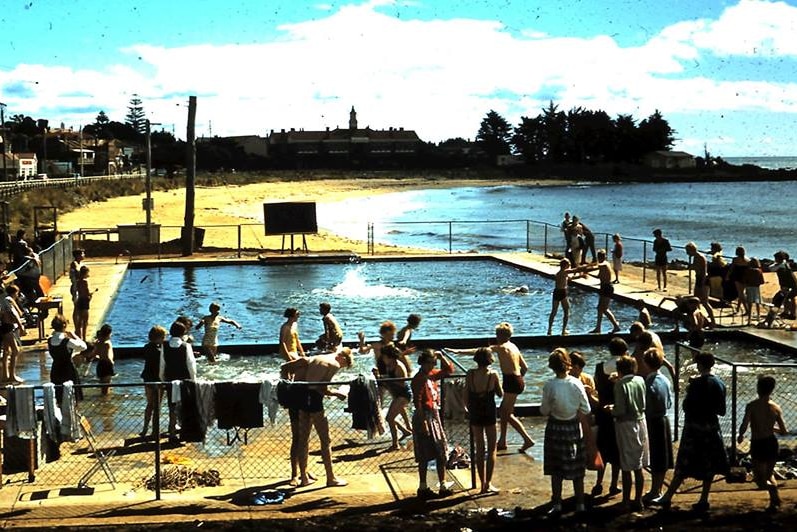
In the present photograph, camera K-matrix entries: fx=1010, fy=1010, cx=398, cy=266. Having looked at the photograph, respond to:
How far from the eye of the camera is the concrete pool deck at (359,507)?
9.05 meters

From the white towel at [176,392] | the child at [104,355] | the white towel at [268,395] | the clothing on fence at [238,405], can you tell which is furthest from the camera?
the child at [104,355]

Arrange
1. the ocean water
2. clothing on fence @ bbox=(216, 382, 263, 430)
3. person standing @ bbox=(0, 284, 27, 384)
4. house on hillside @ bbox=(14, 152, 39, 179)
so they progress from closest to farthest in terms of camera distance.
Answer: clothing on fence @ bbox=(216, 382, 263, 430), person standing @ bbox=(0, 284, 27, 384), the ocean water, house on hillside @ bbox=(14, 152, 39, 179)

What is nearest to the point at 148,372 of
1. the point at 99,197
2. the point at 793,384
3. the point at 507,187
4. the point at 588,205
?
the point at 793,384

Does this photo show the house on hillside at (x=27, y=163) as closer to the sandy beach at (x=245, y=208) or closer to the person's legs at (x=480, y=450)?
the sandy beach at (x=245, y=208)

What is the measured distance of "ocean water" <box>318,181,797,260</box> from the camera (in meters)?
61.4

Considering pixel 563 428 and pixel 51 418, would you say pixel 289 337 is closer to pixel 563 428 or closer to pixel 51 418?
pixel 51 418

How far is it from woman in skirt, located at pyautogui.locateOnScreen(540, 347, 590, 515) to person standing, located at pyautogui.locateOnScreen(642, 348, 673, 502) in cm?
67

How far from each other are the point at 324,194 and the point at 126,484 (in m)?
119

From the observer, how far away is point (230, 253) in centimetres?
3678

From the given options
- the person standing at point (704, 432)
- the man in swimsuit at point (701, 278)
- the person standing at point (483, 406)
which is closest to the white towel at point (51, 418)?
the person standing at point (483, 406)

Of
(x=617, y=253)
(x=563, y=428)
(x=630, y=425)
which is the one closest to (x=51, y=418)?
(x=563, y=428)

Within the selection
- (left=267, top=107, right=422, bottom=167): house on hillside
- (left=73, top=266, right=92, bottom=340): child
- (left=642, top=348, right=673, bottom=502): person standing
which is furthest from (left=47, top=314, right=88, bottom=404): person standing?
(left=267, top=107, right=422, bottom=167): house on hillside

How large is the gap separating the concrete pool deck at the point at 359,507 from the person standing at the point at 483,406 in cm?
29

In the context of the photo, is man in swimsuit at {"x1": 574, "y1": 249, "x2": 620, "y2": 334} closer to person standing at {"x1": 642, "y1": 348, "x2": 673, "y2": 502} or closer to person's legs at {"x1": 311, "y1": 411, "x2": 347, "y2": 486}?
person standing at {"x1": 642, "y1": 348, "x2": 673, "y2": 502}
